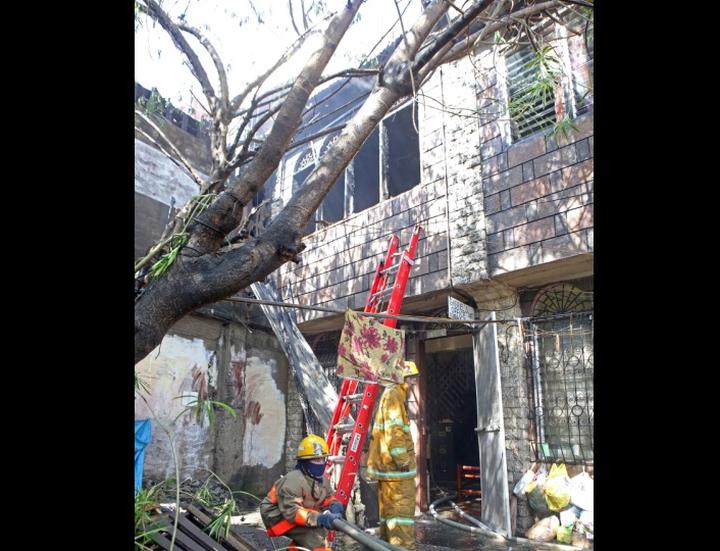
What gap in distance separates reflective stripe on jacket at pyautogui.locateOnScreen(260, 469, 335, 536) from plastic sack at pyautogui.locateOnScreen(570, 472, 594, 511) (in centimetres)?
338

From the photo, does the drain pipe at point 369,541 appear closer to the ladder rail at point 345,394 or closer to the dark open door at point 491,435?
the ladder rail at point 345,394

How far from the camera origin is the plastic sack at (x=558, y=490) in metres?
6.30

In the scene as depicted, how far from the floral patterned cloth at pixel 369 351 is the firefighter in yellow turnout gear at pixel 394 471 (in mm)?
333

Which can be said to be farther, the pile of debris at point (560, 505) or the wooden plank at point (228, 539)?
the pile of debris at point (560, 505)

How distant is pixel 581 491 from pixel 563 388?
50.7 inches

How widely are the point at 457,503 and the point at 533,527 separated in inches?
91.1

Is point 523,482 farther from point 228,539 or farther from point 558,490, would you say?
point 228,539

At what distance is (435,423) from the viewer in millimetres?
9969

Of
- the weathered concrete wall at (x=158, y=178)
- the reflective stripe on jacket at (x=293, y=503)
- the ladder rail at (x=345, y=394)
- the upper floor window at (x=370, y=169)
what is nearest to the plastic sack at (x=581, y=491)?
the ladder rail at (x=345, y=394)

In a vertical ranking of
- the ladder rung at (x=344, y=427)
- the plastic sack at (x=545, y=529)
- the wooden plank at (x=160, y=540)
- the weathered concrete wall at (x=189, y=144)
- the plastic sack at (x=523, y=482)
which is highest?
the weathered concrete wall at (x=189, y=144)

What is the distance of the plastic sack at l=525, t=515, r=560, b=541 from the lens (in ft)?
20.7
